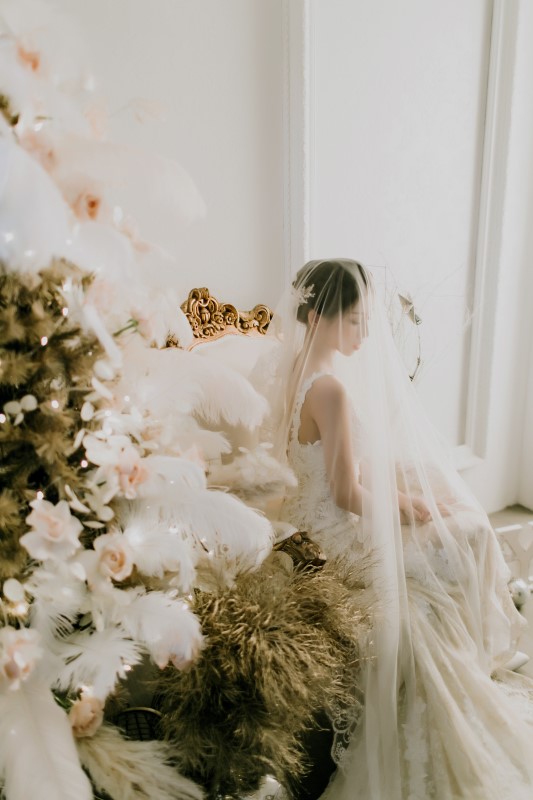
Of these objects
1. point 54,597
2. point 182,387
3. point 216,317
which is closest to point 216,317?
point 216,317

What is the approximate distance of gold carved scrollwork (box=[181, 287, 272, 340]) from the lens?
2.17 m

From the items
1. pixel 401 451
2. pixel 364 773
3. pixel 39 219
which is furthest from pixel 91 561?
pixel 401 451

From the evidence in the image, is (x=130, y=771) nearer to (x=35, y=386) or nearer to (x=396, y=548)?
(x=35, y=386)

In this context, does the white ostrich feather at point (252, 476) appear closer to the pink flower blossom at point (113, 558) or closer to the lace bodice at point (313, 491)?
the lace bodice at point (313, 491)

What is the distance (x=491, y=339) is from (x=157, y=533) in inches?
113

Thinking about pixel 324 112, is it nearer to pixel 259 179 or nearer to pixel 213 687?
pixel 259 179

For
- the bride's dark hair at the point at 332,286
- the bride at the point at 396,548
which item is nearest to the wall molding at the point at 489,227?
Result: the bride at the point at 396,548

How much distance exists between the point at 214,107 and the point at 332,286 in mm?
917

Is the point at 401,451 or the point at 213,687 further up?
the point at 213,687

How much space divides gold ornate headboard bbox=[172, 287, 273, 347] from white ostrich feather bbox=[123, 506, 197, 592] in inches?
52.3

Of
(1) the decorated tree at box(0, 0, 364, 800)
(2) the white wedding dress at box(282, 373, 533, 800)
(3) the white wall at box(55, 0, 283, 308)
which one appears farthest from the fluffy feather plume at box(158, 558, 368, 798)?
(3) the white wall at box(55, 0, 283, 308)

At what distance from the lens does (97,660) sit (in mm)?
751

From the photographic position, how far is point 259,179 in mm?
2359

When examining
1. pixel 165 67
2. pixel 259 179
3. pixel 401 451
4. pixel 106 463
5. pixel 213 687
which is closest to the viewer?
pixel 106 463
